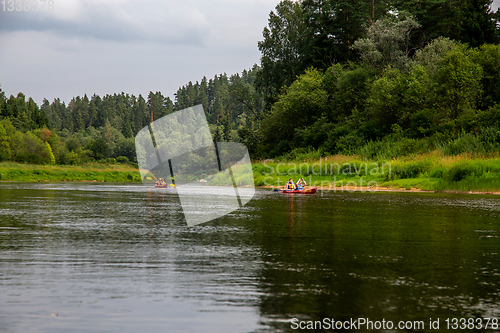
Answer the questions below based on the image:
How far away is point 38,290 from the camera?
7.12 metres

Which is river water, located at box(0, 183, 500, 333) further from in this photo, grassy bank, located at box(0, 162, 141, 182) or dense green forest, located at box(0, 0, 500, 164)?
grassy bank, located at box(0, 162, 141, 182)

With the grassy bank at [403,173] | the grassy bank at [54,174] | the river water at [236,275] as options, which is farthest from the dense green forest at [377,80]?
the river water at [236,275]

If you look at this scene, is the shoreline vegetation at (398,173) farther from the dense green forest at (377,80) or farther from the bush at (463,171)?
the dense green forest at (377,80)

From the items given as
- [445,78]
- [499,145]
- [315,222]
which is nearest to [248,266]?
[315,222]

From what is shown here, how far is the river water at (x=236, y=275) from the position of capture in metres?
6.02

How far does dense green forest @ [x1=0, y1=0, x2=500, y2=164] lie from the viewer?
159 ft

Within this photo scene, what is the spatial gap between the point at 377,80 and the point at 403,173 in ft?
66.3

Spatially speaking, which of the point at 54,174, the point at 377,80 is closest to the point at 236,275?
the point at 377,80

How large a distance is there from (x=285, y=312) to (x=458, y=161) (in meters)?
36.1

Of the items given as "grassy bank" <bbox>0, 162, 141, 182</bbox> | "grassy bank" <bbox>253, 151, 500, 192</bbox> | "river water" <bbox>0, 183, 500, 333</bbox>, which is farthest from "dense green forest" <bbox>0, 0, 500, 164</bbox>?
"river water" <bbox>0, 183, 500, 333</bbox>

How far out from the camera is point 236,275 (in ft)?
27.0

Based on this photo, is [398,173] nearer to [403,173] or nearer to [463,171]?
[403,173]

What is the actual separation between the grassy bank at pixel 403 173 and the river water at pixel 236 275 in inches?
876

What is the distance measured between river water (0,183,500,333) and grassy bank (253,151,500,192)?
22.2 m
